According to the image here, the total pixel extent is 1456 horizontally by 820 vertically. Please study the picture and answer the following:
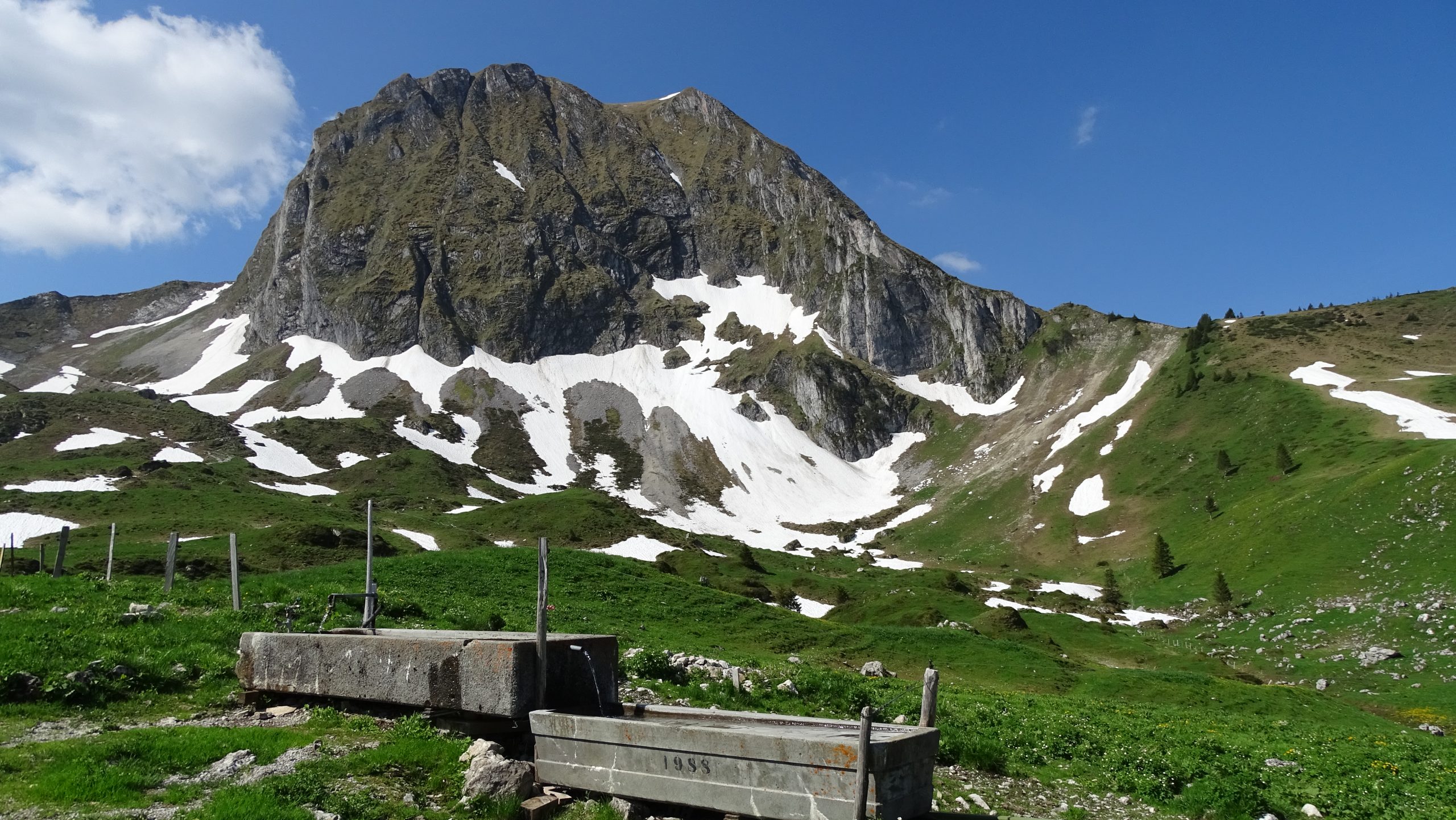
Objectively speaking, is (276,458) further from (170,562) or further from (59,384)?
(170,562)

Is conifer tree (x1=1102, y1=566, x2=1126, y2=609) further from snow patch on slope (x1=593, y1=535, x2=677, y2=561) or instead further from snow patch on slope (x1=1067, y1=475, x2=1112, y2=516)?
snow patch on slope (x1=593, y1=535, x2=677, y2=561)

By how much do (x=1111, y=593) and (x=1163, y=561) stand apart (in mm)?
7177

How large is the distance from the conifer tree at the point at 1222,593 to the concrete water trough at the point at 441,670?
6002 cm

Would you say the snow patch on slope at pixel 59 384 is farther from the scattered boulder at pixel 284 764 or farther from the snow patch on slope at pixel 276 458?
the scattered boulder at pixel 284 764

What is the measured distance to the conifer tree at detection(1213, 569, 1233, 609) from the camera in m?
58.4

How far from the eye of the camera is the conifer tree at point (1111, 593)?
6944 cm

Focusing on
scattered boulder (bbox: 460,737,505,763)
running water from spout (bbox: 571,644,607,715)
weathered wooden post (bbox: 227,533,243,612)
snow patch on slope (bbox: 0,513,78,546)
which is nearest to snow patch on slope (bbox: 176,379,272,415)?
snow patch on slope (bbox: 0,513,78,546)

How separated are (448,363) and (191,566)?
157m

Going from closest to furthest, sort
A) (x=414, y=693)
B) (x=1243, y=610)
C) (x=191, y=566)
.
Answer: (x=414, y=693) → (x=191, y=566) → (x=1243, y=610)

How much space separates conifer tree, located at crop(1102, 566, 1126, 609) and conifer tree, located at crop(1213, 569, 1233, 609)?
9.33 meters

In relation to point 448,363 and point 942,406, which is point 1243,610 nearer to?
point 942,406

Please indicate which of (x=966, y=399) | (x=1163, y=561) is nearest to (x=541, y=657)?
(x=1163, y=561)

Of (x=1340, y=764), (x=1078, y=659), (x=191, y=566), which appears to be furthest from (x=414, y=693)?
(x=1078, y=659)

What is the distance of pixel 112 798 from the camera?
9.69m
